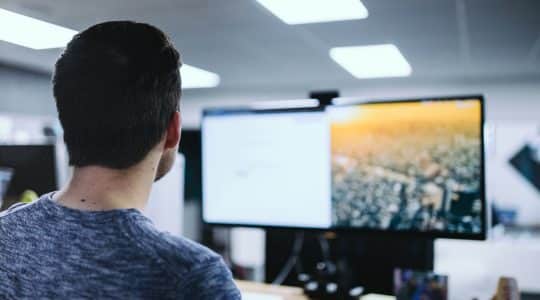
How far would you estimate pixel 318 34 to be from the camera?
395 cm

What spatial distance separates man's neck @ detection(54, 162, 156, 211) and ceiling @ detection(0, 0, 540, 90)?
271cm

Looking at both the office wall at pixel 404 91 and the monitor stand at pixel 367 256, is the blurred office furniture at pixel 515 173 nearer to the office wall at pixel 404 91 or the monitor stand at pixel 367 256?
the office wall at pixel 404 91

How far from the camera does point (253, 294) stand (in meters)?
1.30

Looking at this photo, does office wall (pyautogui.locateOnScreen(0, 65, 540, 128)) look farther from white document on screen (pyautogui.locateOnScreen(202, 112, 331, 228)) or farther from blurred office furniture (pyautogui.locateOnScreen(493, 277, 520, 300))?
blurred office furniture (pyautogui.locateOnScreen(493, 277, 520, 300))

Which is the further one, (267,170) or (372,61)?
(372,61)

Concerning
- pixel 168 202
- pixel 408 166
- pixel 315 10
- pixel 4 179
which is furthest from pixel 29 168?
pixel 315 10

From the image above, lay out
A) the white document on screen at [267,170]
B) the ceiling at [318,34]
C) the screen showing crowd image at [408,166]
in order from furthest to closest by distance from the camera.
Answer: the ceiling at [318,34], the white document on screen at [267,170], the screen showing crowd image at [408,166]

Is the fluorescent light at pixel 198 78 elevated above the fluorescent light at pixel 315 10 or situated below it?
above

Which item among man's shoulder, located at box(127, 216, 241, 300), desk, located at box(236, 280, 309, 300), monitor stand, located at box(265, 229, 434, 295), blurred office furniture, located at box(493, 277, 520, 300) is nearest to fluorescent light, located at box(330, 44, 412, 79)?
monitor stand, located at box(265, 229, 434, 295)

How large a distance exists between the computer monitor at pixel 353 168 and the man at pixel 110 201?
28.1 inches

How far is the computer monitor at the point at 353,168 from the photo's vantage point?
1.19 metres

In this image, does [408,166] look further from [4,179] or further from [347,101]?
[4,179]

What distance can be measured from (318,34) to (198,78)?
2.59 metres

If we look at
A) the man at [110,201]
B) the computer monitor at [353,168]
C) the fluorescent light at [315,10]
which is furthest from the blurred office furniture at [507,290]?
the fluorescent light at [315,10]
